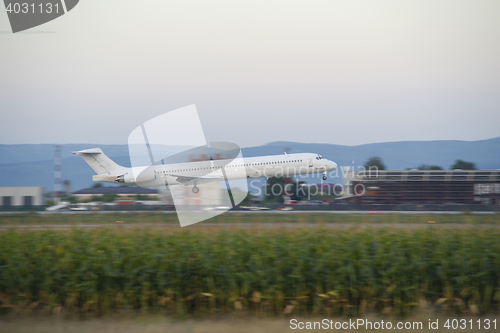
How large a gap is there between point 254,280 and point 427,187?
32.0 metres

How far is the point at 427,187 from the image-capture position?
3528cm

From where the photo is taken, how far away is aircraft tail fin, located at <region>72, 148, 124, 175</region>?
38312mm

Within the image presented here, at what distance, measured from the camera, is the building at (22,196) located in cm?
3762

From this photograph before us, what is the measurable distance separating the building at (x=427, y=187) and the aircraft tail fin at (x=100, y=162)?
24.3m

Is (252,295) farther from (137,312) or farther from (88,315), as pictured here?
(88,315)

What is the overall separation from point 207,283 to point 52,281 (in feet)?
11.2

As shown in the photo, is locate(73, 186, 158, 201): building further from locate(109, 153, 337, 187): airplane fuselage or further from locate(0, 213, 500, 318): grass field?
locate(0, 213, 500, 318): grass field

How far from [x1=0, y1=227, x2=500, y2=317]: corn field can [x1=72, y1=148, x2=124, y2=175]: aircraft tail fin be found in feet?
102

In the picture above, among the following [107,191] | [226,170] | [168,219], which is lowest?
[168,219]

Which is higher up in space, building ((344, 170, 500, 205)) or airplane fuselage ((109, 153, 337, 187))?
airplane fuselage ((109, 153, 337, 187))

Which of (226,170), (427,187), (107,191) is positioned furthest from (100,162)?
(427,187)

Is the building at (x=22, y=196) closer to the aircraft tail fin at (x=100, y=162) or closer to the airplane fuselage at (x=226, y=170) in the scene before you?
the aircraft tail fin at (x=100, y=162)

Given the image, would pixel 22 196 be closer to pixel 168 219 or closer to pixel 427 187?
pixel 168 219

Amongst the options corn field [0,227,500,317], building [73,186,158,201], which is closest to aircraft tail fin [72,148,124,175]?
building [73,186,158,201]
